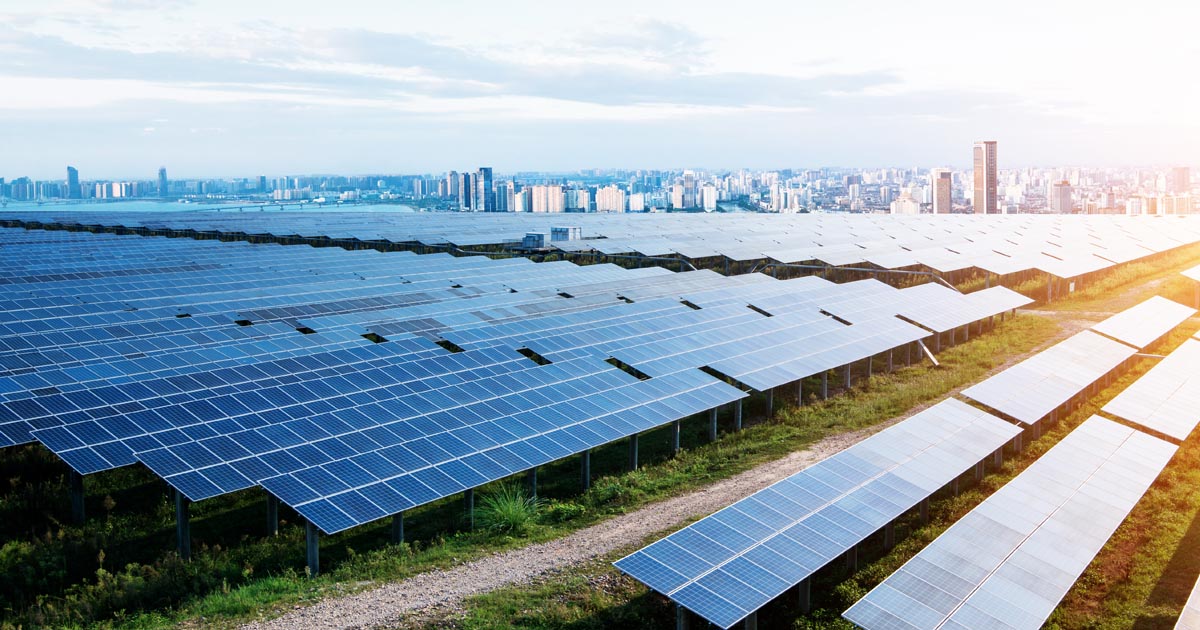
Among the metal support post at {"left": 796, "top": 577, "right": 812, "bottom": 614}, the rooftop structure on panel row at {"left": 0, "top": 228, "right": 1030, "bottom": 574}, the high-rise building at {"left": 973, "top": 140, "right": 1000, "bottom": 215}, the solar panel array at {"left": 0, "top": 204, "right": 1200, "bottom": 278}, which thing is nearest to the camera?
the metal support post at {"left": 796, "top": 577, "right": 812, "bottom": 614}

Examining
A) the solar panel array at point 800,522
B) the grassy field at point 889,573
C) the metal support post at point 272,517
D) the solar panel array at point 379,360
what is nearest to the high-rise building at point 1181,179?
the solar panel array at point 379,360

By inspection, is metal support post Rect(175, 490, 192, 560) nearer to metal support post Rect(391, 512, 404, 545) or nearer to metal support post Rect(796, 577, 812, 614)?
metal support post Rect(391, 512, 404, 545)

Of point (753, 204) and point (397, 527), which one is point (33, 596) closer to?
point (397, 527)

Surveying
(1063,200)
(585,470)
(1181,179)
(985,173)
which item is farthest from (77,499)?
(1181,179)

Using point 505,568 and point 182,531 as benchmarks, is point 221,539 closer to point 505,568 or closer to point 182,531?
point 182,531

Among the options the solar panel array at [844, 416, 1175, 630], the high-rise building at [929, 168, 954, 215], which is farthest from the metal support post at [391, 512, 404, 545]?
the high-rise building at [929, 168, 954, 215]

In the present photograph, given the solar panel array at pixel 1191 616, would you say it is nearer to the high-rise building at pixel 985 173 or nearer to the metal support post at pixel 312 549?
the metal support post at pixel 312 549
